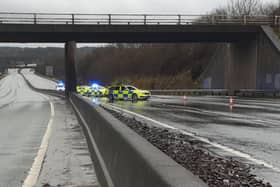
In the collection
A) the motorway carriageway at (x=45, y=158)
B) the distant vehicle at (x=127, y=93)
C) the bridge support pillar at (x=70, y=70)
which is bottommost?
the motorway carriageway at (x=45, y=158)

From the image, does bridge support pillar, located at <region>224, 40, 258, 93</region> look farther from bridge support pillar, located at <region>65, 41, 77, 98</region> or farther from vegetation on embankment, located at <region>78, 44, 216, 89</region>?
vegetation on embankment, located at <region>78, 44, 216, 89</region>

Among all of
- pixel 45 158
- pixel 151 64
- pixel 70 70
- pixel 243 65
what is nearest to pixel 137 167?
pixel 45 158

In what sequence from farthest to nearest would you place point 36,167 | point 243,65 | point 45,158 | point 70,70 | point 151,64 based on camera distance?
1. point 151,64
2. point 70,70
3. point 243,65
4. point 45,158
5. point 36,167

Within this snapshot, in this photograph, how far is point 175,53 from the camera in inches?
4338

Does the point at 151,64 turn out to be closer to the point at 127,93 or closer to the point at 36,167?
the point at 127,93

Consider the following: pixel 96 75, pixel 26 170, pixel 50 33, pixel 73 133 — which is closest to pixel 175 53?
pixel 96 75

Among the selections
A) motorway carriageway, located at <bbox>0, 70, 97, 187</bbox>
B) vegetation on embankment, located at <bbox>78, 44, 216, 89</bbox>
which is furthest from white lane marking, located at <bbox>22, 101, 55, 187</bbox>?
vegetation on embankment, located at <bbox>78, 44, 216, 89</bbox>

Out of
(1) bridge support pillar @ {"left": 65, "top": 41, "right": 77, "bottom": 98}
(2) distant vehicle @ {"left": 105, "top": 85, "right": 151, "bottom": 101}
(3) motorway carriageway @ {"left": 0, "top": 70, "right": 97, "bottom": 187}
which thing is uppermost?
(1) bridge support pillar @ {"left": 65, "top": 41, "right": 77, "bottom": 98}

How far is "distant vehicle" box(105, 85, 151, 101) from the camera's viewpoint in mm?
46344

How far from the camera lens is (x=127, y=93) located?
4691 cm

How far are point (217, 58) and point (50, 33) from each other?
25.2 metres

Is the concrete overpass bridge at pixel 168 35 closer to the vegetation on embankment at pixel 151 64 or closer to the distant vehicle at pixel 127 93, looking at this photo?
the distant vehicle at pixel 127 93

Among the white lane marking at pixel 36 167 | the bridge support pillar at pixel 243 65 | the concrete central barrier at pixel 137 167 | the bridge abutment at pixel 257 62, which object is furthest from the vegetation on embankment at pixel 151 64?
the concrete central barrier at pixel 137 167

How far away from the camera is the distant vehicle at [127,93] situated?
1825 inches
